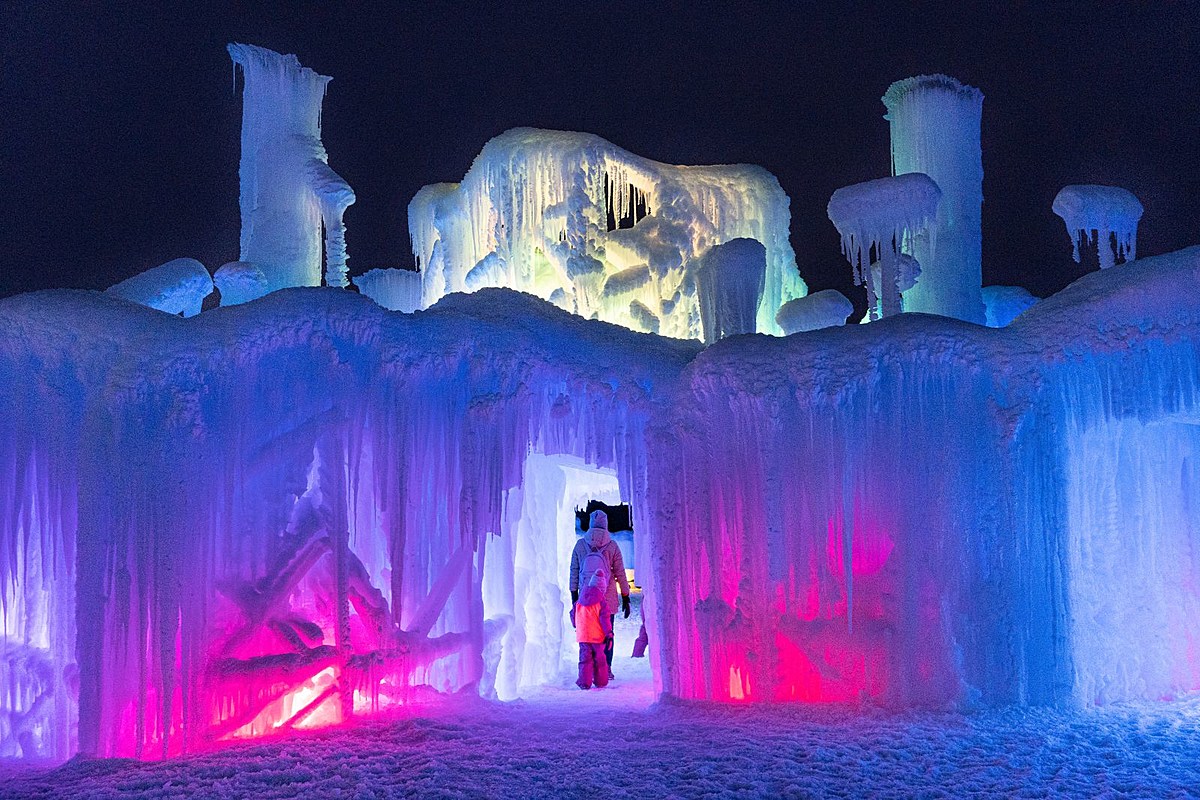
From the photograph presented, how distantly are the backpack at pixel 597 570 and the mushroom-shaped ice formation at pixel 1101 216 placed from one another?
7.28 meters

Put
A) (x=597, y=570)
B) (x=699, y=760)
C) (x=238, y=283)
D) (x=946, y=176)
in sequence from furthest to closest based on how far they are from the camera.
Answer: (x=946, y=176)
(x=238, y=283)
(x=597, y=570)
(x=699, y=760)

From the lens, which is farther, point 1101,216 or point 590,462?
point 1101,216

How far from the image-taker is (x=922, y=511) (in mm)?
9172

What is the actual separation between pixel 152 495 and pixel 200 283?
595 centimetres

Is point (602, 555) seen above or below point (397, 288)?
below

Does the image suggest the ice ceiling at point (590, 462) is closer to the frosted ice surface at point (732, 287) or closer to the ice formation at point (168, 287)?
the frosted ice surface at point (732, 287)

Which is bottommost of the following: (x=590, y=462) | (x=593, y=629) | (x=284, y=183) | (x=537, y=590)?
(x=593, y=629)

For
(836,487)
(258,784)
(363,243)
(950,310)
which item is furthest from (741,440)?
(363,243)

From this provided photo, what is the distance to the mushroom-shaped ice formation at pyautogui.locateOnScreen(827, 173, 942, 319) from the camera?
1316 cm

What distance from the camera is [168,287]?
1320 centimetres

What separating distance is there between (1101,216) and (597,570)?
8129 millimetres

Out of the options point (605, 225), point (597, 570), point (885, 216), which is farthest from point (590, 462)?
point (605, 225)

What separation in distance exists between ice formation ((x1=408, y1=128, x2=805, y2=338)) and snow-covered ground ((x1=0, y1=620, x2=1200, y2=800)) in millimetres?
8012

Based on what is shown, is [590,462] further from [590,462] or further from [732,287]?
[732,287]
